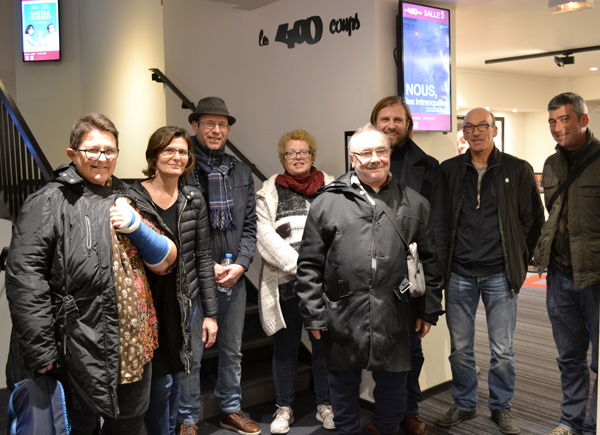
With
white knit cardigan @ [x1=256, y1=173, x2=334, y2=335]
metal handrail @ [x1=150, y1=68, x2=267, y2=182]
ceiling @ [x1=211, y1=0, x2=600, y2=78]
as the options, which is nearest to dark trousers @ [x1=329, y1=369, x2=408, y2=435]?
white knit cardigan @ [x1=256, y1=173, x2=334, y2=335]

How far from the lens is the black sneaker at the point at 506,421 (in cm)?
349

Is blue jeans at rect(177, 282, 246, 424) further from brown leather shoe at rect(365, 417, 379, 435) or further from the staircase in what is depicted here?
brown leather shoe at rect(365, 417, 379, 435)

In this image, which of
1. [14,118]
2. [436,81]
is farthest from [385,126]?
[14,118]

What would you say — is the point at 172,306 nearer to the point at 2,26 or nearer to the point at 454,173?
the point at 454,173

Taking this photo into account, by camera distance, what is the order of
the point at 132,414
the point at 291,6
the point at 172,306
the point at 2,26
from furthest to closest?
1. the point at 2,26
2. the point at 291,6
3. the point at 172,306
4. the point at 132,414

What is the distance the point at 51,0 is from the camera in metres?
8.60

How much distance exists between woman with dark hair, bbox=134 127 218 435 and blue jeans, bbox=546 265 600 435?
1908 millimetres

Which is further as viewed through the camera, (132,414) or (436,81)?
(436,81)

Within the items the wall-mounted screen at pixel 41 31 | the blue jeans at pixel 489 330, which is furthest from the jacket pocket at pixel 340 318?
the wall-mounted screen at pixel 41 31

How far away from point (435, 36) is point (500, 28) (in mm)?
2264

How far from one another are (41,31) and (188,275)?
7039 millimetres

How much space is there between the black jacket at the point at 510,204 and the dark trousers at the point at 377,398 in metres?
0.92

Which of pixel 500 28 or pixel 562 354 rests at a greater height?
pixel 500 28

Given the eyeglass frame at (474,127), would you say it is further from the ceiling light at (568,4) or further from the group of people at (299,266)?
the ceiling light at (568,4)
